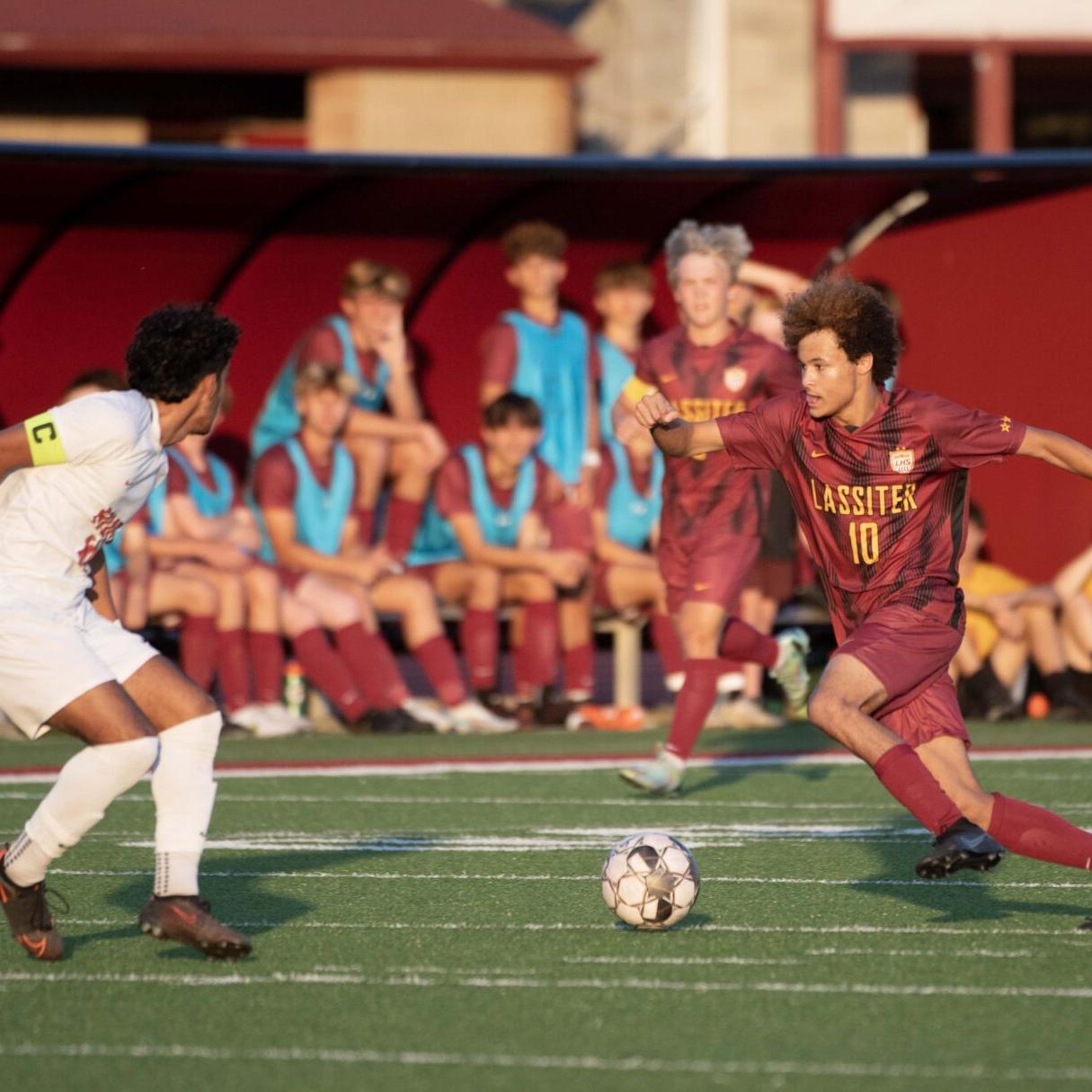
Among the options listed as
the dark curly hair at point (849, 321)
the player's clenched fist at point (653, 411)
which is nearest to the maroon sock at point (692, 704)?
the player's clenched fist at point (653, 411)

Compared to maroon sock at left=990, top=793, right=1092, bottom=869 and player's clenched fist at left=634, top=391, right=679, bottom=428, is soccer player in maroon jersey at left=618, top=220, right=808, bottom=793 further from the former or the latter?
maroon sock at left=990, top=793, right=1092, bottom=869

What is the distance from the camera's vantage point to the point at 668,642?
12.5m

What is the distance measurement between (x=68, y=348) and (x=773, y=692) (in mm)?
4840

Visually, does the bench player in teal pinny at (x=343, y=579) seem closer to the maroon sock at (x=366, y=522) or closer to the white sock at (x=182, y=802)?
the maroon sock at (x=366, y=522)

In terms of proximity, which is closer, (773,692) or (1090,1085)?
(1090,1085)

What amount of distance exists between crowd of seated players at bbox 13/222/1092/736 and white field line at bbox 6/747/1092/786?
3.17ft

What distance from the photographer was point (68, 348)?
1368cm

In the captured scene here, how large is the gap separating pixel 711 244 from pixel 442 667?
362cm

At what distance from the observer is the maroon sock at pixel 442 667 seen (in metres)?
12.2

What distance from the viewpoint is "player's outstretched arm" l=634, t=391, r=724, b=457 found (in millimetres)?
6551

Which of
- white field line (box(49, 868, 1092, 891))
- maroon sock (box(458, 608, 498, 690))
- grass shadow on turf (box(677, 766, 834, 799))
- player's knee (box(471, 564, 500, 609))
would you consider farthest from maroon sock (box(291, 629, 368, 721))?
white field line (box(49, 868, 1092, 891))

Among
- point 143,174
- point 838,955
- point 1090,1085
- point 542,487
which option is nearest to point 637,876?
point 838,955

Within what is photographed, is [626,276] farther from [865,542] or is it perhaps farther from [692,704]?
[865,542]

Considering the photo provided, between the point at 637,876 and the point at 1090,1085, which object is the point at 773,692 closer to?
the point at 637,876
